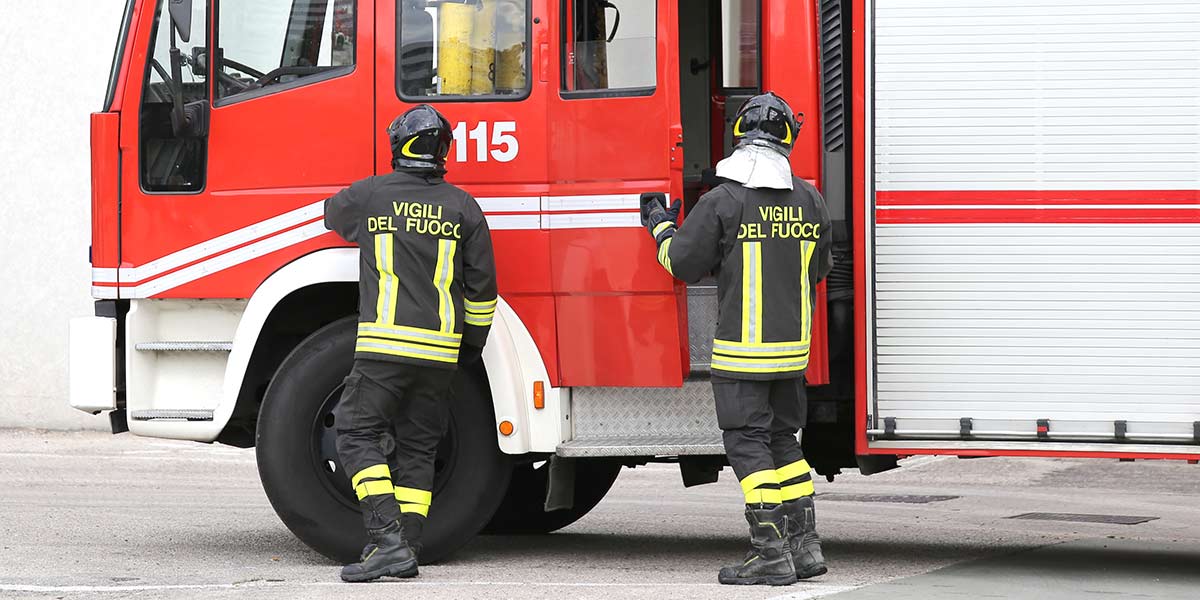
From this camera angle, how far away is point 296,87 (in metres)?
6.95

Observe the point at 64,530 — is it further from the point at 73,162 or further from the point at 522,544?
the point at 73,162

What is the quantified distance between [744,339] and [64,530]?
374cm

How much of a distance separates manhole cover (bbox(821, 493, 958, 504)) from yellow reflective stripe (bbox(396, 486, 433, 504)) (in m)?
5.12

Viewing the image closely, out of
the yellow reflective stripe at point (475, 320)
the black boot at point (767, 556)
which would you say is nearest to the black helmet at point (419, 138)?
the yellow reflective stripe at point (475, 320)

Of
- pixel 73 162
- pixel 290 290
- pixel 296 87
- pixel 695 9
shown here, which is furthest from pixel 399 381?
pixel 73 162

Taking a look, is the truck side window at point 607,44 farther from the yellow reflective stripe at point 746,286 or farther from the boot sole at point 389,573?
the boot sole at point 389,573

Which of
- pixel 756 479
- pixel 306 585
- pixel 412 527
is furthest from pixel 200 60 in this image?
pixel 756 479

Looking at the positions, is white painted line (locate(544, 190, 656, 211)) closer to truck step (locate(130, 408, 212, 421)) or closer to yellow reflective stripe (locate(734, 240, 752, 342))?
yellow reflective stripe (locate(734, 240, 752, 342))

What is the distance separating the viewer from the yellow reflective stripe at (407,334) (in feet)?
21.5

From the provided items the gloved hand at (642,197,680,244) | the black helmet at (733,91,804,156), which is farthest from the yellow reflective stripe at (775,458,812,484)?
the black helmet at (733,91,804,156)

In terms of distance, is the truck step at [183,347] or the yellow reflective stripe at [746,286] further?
the truck step at [183,347]

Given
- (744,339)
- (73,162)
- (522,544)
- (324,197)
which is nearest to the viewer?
(744,339)

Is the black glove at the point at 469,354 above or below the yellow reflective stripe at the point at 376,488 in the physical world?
above

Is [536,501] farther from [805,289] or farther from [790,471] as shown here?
[805,289]
